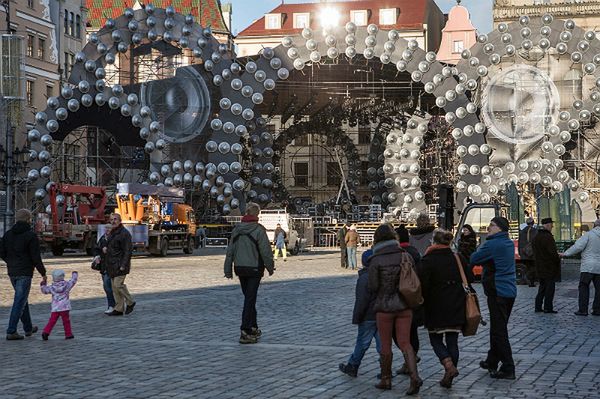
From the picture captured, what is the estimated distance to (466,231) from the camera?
23.0 metres

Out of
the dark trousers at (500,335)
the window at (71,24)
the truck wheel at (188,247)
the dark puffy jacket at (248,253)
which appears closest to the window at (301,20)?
the window at (71,24)

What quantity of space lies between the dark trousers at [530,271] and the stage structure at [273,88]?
22366mm

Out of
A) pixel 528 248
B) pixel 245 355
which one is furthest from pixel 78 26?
pixel 245 355

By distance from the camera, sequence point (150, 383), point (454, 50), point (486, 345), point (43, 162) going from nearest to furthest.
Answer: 1. point (150, 383)
2. point (486, 345)
3. point (43, 162)
4. point (454, 50)

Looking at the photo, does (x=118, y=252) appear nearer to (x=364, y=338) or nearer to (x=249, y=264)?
(x=249, y=264)

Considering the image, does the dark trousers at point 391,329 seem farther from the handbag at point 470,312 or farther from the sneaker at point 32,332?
the sneaker at point 32,332

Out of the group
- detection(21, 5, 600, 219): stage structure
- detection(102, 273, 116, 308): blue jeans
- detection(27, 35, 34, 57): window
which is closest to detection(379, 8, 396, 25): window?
detection(27, 35, 34, 57): window

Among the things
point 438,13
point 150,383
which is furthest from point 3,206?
point 438,13

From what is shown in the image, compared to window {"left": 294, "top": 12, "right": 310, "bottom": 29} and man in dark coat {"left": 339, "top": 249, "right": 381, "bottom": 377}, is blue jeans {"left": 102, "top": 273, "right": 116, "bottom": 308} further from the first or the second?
window {"left": 294, "top": 12, "right": 310, "bottom": 29}

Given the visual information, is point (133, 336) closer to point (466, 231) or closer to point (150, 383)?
point (150, 383)

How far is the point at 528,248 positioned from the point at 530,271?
124 cm

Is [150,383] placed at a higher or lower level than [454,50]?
lower

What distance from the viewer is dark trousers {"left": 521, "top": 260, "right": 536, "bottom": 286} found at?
2638 centimetres

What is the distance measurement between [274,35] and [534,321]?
81.4 m
